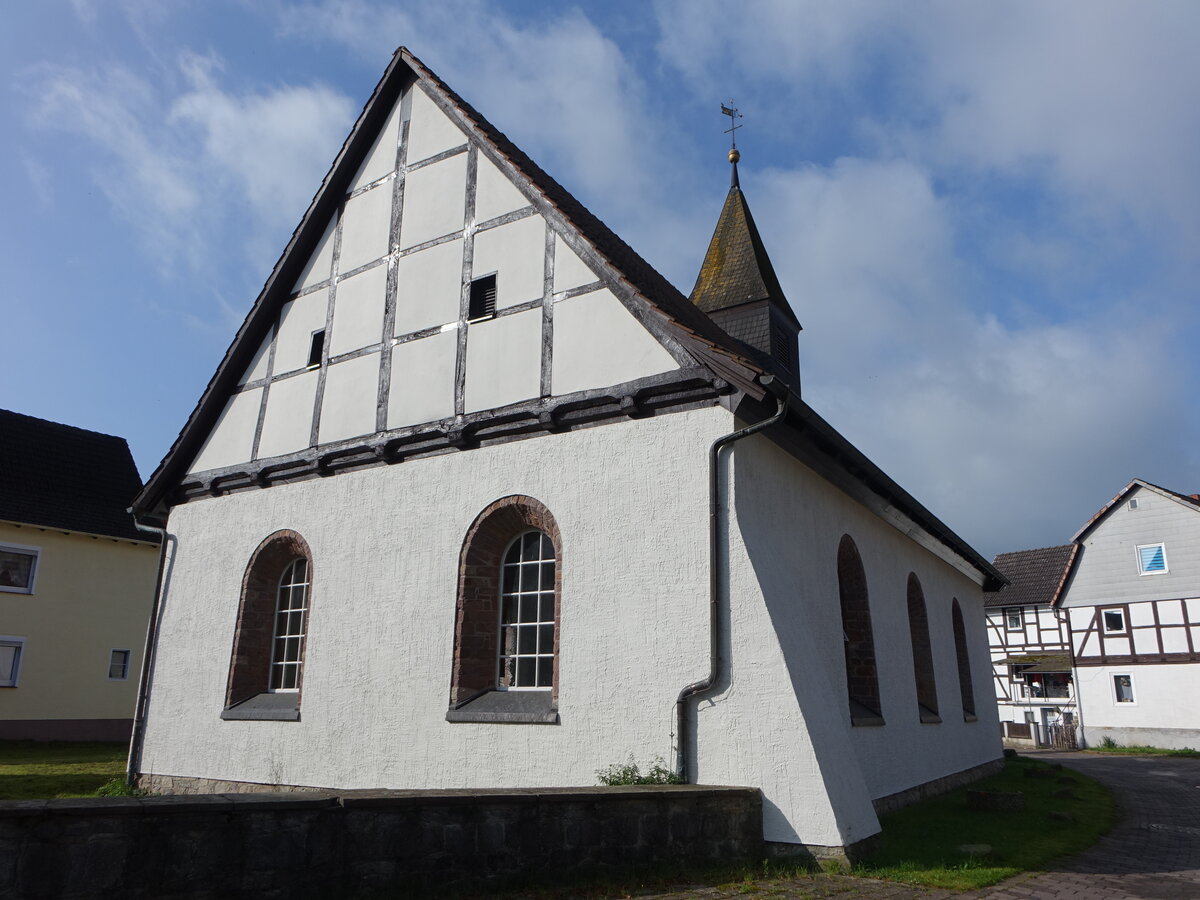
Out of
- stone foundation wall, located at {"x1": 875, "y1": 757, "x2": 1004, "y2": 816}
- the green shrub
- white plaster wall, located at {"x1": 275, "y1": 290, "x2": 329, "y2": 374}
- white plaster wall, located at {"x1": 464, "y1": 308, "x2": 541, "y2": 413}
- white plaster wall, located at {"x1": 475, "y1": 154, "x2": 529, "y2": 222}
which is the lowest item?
stone foundation wall, located at {"x1": 875, "y1": 757, "x2": 1004, "y2": 816}

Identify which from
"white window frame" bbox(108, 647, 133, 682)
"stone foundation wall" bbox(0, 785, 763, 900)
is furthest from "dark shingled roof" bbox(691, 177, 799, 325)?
"white window frame" bbox(108, 647, 133, 682)

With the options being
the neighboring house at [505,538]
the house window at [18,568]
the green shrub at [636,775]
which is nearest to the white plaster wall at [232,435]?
the neighboring house at [505,538]

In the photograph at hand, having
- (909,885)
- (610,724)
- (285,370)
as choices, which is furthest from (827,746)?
(285,370)

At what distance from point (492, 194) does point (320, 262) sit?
325 centimetres

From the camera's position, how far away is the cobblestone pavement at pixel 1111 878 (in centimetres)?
618

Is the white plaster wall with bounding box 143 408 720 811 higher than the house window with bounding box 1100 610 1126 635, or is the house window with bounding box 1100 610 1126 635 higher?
the house window with bounding box 1100 610 1126 635

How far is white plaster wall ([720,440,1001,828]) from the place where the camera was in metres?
7.68

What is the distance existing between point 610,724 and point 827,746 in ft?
6.69

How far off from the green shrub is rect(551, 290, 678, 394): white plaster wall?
3.71m

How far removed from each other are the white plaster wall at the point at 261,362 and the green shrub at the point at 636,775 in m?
7.94

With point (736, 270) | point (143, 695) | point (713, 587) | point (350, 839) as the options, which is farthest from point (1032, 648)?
point (350, 839)

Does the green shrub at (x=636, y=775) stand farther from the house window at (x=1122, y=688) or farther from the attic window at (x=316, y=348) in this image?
the house window at (x=1122, y=688)

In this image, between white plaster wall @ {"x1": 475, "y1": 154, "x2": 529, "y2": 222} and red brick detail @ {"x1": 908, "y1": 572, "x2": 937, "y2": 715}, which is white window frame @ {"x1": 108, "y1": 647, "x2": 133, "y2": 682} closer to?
white plaster wall @ {"x1": 475, "y1": 154, "x2": 529, "y2": 222}

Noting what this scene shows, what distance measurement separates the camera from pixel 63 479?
23.6m
